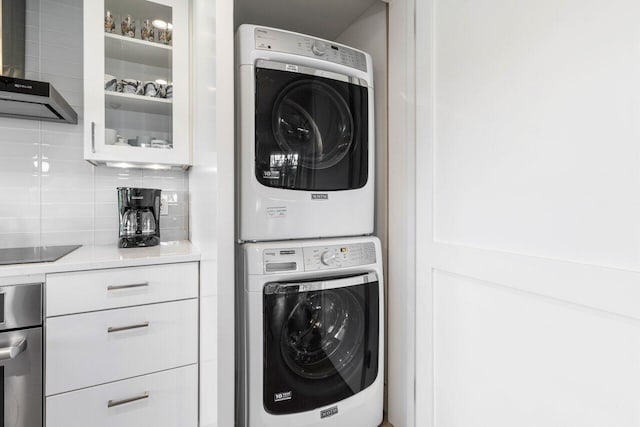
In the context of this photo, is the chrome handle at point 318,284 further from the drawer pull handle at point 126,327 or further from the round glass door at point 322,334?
the drawer pull handle at point 126,327

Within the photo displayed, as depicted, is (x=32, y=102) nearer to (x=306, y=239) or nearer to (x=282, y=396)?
(x=306, y=239)

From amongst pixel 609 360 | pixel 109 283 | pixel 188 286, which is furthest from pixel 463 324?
pixel 109 283

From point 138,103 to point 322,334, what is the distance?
1.45 m

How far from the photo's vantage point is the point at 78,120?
1.64 metres

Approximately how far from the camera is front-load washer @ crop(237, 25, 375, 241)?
1.23m

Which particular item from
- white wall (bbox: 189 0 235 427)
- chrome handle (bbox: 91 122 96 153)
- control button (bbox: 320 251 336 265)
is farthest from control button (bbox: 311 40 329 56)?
chrome handle (bbox: 91 122 96 153)

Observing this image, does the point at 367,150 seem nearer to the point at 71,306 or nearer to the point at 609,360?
the point at 609,360

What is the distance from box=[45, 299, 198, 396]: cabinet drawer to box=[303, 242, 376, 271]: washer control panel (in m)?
0.56

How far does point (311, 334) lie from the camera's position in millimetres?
1327

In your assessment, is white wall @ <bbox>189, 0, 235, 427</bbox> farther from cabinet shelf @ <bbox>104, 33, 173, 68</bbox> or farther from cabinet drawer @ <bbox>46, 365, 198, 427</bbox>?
cabinet shelf @ <bbox>104, 33, 173, 68</bbox>

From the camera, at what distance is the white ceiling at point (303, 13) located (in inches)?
63.3

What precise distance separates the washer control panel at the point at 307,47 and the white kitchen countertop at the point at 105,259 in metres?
0.93

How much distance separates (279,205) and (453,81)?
84 cm

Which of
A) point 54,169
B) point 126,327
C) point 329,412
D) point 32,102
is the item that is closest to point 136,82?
point 32,102
